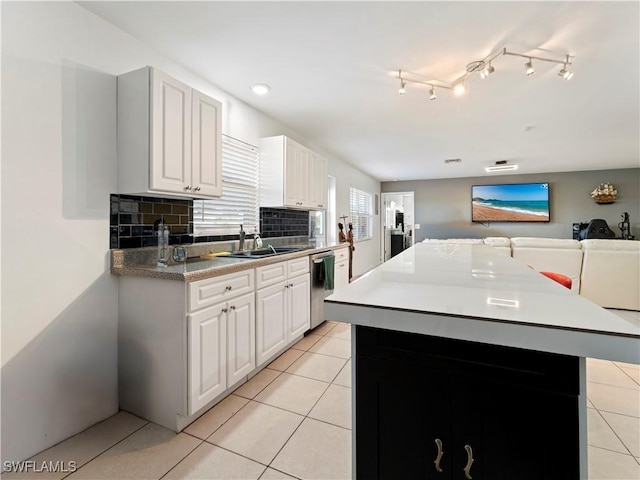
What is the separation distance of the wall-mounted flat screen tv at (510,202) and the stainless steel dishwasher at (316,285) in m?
5.94

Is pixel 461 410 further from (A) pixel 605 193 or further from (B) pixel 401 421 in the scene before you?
(A) pixel 605 193

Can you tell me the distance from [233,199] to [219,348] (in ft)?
5.01

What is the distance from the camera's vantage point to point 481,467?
32.4 inches

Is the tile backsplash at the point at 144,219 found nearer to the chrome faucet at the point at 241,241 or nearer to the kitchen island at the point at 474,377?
the chrome faucet at the point at 241,241

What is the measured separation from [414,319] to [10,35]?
7.28 ft

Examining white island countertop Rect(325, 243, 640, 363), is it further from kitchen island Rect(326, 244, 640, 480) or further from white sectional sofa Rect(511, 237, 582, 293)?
white sectional sofa Rect(511, 237, 582, 293)

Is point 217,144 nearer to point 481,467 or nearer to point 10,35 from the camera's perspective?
point 10,35

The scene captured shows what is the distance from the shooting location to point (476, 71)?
2375mm

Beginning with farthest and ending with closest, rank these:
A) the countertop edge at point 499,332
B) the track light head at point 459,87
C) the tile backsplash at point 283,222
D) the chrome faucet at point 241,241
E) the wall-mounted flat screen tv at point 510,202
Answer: the wall-mounted flat screen tv at point 510,202, the tile backsplash at point 283,222, the chrome faucet at point 241,241, the track light head at point 459,87, the countertop edge at point 499,332

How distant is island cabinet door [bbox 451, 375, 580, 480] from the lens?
0.74 meters

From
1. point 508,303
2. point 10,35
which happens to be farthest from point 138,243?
point 508,303

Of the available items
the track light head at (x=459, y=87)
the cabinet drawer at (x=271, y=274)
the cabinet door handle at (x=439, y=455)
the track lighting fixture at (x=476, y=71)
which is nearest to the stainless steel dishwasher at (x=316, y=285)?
the cabinet drawer at (x=271, y=274)

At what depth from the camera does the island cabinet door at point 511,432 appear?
0.74 metres

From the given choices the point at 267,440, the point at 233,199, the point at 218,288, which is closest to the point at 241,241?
the point at 233,199
